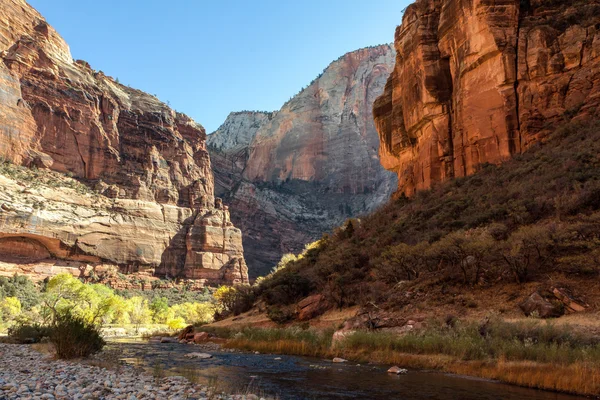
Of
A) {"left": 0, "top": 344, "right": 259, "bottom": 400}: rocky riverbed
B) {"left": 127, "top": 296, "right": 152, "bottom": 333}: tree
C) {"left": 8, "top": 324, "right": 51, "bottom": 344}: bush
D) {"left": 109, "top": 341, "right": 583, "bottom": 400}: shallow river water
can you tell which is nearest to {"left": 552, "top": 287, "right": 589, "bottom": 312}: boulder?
{"left": 109, "top": 341, "right": 583, "bottom": 400}: shallow river water

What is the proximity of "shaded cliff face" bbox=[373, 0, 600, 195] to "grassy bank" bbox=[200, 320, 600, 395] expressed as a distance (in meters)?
20.9

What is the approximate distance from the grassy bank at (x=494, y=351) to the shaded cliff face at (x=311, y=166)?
9938 centimetres

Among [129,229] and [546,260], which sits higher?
[129,229]

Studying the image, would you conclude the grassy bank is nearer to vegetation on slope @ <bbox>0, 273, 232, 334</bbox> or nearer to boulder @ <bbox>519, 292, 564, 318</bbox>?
boulder @ <bbox>519, 292, 564, 318</bbox>

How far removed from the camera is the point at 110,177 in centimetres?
9000

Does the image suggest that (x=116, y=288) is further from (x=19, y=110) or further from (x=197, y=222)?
(x=19, y=110)

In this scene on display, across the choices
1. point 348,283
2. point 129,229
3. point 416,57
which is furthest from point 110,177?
point 348,283

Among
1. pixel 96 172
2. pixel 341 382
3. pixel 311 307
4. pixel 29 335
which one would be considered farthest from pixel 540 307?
pixel 96 172

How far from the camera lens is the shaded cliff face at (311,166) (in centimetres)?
12400

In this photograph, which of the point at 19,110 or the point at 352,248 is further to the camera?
the point at 19,110

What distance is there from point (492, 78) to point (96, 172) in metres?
81.3

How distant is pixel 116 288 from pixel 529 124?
71553 mm

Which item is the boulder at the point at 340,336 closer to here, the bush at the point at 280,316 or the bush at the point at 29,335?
the bush at the point at 280,316

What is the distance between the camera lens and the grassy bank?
890 centimetres
